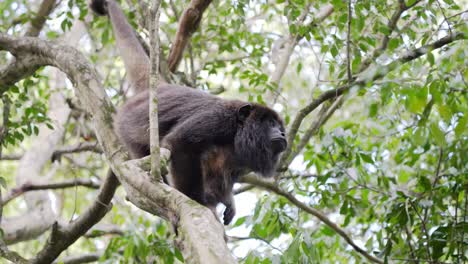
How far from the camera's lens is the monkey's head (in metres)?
3.84

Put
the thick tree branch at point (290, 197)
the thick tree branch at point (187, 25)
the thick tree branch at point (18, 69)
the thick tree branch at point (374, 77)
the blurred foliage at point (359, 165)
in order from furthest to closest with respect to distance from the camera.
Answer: the thick tree branch at point (187, 25) → the thick tree branch at point (290, 197) → the thick tree branch at point (18, 69) → the blurred foliage at point (359, 165) → the thick tree branch at point (374, 77)

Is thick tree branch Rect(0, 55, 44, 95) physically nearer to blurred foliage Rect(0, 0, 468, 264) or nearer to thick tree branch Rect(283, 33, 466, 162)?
blurred foliage Rect(0, 0, 468, 264)

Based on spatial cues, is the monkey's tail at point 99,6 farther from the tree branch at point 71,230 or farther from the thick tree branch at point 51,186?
the tree branch at point 71,230

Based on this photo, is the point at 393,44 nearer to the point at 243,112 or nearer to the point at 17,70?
the point at 243,112

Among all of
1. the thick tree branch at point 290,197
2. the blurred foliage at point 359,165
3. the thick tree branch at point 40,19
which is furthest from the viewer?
the thick tree branch at point 40,19

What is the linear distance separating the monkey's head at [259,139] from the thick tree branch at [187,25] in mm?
767

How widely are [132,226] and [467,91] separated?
7.24 ft

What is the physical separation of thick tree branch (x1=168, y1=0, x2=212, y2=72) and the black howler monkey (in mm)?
390

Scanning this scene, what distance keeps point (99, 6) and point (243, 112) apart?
1.69 meters

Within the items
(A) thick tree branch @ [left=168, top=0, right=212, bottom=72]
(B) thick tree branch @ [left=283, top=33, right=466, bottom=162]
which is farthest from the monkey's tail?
(B) thick tree branch @ [left=283, top=33, right=466, bottom=162]

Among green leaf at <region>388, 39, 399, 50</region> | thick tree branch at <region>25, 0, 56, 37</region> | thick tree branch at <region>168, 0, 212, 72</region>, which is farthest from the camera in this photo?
thick tree branch at <region>25, 0, 56, 37</region>

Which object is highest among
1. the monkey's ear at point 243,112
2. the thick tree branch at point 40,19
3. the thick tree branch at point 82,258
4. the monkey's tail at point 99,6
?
the monkey's tail at point 99,6

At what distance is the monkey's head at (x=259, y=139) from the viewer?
384 cm

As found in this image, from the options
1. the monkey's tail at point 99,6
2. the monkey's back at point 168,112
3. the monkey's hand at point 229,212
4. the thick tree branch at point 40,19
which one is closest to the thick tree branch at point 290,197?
the monkey's hand at point 229,212
